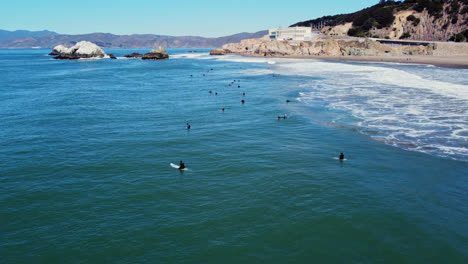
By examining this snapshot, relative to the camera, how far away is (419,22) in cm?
13150

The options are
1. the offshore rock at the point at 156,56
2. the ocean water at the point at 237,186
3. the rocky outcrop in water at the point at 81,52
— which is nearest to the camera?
the ocean water at the point at 237,186

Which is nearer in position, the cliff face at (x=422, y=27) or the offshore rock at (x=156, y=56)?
the cliff face at (x=422, y=27)

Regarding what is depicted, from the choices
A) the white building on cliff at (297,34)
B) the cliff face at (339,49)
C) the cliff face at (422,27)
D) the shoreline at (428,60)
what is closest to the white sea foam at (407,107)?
the shoreline at (428,60)

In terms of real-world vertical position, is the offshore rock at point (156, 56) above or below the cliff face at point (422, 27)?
below

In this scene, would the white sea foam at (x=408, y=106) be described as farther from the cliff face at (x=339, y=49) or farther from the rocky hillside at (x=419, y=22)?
the rocky hillside at (x=419, y=22)

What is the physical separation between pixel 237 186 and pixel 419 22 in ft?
480

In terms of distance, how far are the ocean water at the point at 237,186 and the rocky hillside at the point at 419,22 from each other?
358ft

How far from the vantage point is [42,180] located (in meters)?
18.0

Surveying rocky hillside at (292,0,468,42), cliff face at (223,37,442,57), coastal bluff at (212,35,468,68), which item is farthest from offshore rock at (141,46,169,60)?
rocky hillside at (292,0,468,42)

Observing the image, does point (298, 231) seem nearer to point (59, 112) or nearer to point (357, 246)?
point (357, 246)

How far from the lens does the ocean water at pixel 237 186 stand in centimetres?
1210

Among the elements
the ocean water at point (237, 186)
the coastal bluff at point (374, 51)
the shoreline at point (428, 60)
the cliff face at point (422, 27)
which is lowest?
the ocean water at point (237, 186)

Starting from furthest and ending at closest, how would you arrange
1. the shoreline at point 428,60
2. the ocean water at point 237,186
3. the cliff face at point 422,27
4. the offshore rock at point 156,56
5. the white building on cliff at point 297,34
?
the white building on cliff at point 297,34
the offshore rock at point 156,56
the cliff face at point 422,27
the shoreline at point 428,60
the ocean water at point 237,186

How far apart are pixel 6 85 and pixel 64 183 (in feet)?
172
